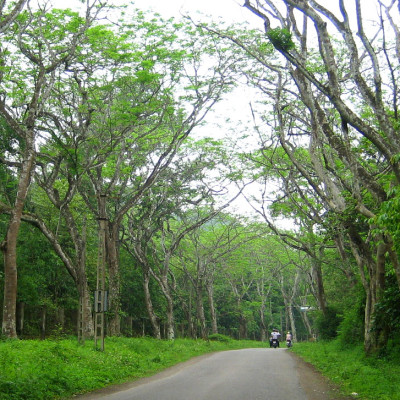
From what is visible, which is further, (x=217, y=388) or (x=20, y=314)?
(x=20, y=314)

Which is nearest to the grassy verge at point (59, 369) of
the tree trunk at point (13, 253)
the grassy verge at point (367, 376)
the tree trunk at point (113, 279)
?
the tree trunk at point (13, 253)

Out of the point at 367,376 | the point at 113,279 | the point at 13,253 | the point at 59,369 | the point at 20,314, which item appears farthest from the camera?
Result: the point at 20,314

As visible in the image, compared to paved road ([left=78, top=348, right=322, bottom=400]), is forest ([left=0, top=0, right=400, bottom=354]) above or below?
above

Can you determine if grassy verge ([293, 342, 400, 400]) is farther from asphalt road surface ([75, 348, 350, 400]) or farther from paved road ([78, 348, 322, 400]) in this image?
paved road ([78, 348, 322, 400])

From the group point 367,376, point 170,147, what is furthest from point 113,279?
point 367,376

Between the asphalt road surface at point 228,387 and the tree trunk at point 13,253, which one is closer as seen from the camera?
the asphalt road surface at point 228,387

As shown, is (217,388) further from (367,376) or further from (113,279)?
(113,279)

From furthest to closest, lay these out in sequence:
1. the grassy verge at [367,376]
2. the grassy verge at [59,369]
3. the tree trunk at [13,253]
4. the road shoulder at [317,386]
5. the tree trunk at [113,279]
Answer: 1. the tree trunk at [113,279]
2. the tree trunk at [13,253]
3. the road shoulder at [317,386]
4. the grassy verge at [367,376]
5. the grassy verge at [59,369]

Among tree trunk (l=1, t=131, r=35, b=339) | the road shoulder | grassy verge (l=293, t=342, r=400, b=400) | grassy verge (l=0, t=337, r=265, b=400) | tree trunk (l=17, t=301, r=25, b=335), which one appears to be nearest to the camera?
grassy verge (l=0, t=337, r=265, b=400)

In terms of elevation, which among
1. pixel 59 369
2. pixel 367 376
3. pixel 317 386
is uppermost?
pixel 59 369

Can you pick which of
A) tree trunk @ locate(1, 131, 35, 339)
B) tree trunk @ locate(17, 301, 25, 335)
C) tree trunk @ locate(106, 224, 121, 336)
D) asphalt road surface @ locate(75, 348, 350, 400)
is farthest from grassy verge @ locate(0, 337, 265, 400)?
tree trunk @ locate(17, 301, 25, 335)

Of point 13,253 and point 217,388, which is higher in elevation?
point 13,253

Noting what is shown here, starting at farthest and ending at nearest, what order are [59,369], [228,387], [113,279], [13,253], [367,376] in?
[113,279]
[13,253]
[367,376]
[228,387]
[59,369]

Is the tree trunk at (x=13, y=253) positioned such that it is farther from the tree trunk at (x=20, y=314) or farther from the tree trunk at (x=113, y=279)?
the tree trunk at (x=20, y=314)
